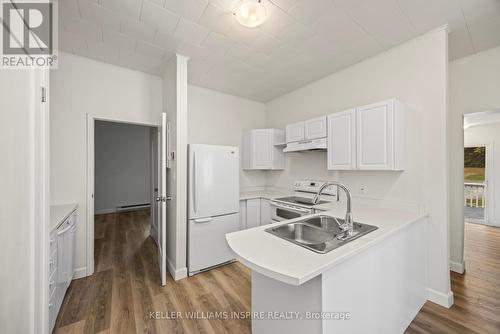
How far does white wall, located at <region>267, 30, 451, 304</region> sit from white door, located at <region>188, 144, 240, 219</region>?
65.9 inches

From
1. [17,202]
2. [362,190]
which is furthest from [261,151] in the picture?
[17,202]

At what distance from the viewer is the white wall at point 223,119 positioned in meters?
3.44

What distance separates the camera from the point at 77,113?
250cm

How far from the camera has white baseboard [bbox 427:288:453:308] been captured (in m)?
1.88

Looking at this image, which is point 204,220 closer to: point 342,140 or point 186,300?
point 186,300

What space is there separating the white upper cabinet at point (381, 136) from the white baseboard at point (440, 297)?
1.30 m

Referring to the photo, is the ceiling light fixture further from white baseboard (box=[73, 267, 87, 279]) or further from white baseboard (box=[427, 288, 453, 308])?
white baseboard (box=[73, 267, 87, 279])

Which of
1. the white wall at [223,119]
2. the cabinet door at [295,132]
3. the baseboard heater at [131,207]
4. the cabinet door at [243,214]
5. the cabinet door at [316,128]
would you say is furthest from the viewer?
the baseboard heater at [131,207]

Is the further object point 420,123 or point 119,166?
point 119,166

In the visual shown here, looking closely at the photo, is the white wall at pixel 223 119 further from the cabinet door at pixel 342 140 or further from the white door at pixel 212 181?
the cabinet door at pixel 342 140

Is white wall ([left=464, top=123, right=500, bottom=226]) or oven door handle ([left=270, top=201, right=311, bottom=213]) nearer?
oven door handle ([left=270, top=201, right=311, bottom=213])

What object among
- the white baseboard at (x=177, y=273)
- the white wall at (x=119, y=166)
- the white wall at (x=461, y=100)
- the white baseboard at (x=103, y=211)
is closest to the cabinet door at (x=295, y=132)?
the white wall at (x=461, y=100)

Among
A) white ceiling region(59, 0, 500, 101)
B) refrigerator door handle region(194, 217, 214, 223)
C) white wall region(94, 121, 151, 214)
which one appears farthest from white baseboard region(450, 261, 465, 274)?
white wall region(94, 121, 151, 214)

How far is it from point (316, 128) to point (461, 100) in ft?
5.92
